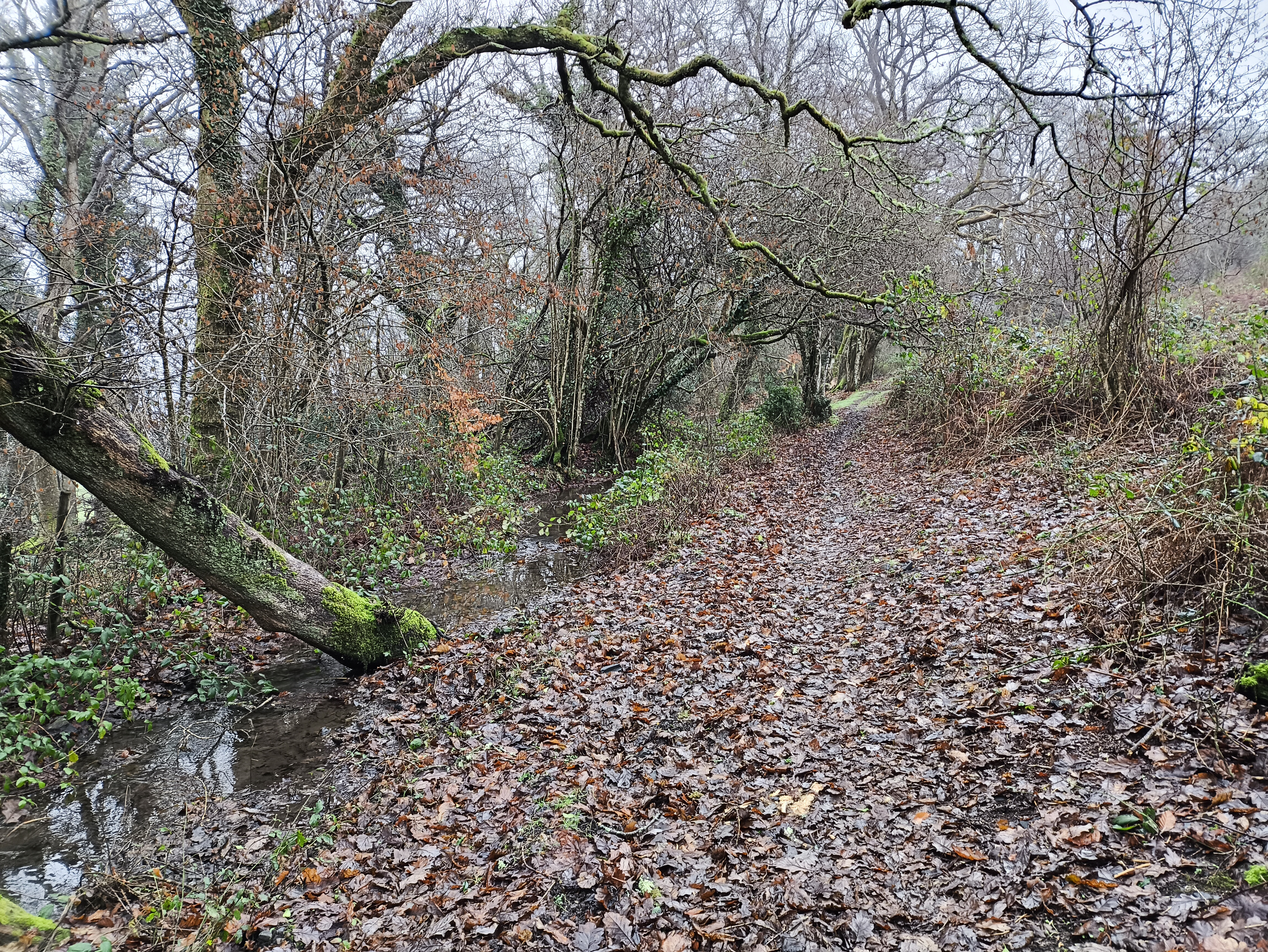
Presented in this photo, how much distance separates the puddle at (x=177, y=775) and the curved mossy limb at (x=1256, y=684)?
17.8 ft

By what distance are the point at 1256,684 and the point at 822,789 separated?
2271 millimetres

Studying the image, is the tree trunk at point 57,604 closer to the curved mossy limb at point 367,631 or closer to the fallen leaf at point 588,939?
the curved mossy limb at point 367,631

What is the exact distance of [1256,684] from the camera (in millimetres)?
3229

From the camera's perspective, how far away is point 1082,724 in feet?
11.9

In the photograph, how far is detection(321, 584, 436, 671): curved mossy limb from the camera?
6023 mm

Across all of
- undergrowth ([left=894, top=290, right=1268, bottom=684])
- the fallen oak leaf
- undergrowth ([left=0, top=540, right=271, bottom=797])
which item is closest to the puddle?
undergrowth ([left=0, top=540, right=271, bottom=797])

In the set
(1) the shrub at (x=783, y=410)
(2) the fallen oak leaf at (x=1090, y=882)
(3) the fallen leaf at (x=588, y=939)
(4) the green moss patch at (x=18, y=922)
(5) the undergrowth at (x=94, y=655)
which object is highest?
(1) the shrub at (x=783, y=410)

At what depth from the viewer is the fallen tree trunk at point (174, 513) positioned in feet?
14.9

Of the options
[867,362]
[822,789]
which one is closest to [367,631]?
[822,789]

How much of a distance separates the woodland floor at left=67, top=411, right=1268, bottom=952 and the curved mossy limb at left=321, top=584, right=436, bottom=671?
1.04 ft

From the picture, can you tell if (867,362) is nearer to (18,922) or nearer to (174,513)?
(174,513)

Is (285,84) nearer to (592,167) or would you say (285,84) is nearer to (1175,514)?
(592,167)

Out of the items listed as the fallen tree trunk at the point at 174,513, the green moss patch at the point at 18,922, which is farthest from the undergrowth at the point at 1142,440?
the fallen tree trunk at the point at 174,513

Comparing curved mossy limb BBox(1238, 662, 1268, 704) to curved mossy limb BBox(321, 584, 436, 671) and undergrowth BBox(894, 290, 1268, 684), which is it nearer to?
undergrowth BBox(894, 290, 1268, 684)
